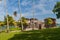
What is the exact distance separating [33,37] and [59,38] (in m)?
3.59

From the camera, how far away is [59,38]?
830 inches

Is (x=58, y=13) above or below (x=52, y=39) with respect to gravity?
above

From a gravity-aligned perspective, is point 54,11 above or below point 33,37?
above

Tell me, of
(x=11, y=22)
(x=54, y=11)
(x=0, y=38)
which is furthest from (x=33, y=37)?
(x=11, y=22)

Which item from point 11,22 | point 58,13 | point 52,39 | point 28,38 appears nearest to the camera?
point 52,39

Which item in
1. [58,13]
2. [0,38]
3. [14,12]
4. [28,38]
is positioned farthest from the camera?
[14,12]

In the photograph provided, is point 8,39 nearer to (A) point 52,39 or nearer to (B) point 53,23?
(A) point 52,39

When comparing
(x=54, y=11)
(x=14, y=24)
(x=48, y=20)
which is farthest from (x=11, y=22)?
(x=54, y=11)

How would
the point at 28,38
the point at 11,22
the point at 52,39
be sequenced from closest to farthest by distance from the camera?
the point at 52,39 → the point at 28,38 → the point at 11,22

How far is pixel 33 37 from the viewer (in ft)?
75.2

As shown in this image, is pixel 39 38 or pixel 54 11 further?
pixel 54 11

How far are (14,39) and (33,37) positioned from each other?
2.50m

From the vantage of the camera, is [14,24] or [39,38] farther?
[14,24]

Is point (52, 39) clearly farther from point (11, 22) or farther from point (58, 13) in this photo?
point (11, 22)
